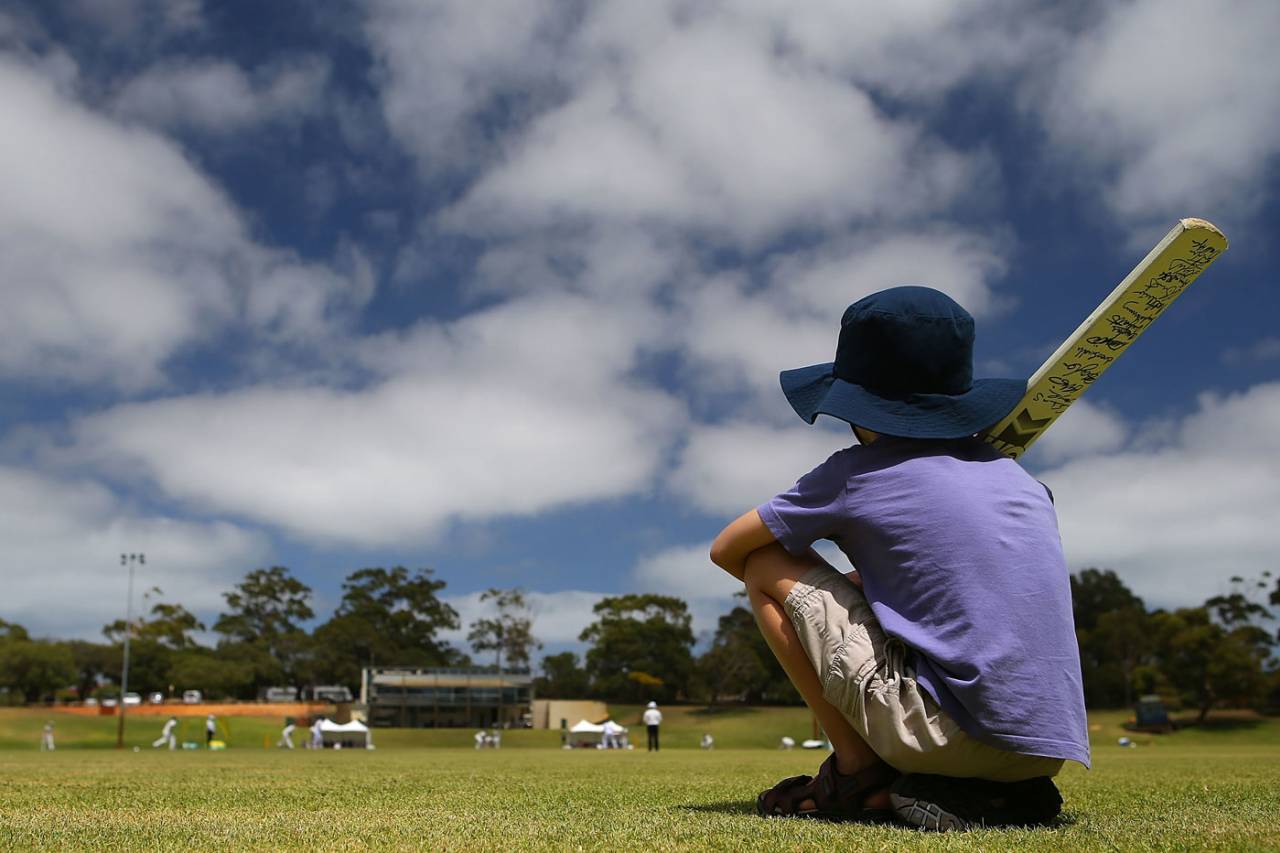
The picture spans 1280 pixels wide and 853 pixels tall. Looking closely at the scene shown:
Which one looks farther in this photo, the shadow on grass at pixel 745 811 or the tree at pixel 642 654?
the tree at pixel 642 654

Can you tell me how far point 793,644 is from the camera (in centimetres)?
301

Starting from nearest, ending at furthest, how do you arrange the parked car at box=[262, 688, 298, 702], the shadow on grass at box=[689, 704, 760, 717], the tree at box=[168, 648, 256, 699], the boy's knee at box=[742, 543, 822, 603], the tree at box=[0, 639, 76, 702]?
the boy's knee at box=[742, 543, 822, 603], the shadow on grass at box=[689, 704, 760, 717], the tree at box=[0, 639, 76, 702], the tree at box=[168, 648, 256, 699], the parked car at box=[262, 688, 298, 702]

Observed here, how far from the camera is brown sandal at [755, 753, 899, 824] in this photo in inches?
115

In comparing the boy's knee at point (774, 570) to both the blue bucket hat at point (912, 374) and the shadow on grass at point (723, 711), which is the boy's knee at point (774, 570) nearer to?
the blue bucket hat at point (912, 374)

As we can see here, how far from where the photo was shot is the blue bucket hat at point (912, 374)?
295 centimetres

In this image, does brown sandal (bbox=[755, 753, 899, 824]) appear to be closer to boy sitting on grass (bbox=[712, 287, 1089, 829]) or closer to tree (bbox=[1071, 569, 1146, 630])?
boy sitting on grass (bbox=[712, 287, 1089, 829])

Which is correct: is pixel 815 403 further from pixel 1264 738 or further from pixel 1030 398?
pixel 1264 738

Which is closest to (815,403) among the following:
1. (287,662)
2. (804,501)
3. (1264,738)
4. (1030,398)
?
(804,501)

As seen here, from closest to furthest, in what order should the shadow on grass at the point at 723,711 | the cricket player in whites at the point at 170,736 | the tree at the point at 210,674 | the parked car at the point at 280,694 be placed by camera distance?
the cricket player in whites at the point at 170,736
the shadow on grass at the point at 723,711
the tree at the point at 210,674
the parked car at the point at 280,694

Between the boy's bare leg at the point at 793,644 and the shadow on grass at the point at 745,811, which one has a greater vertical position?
the boy's bare leg at the point at 793,644

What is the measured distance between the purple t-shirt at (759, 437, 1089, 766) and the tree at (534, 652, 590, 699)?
3279 inches

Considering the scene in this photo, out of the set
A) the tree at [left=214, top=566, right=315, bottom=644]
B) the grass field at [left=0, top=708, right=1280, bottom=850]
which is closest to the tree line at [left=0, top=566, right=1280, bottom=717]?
the tree at [left=214, top=566, right=315, bottom=644]

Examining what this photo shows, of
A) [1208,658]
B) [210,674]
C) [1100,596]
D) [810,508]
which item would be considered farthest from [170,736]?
[1100,596]

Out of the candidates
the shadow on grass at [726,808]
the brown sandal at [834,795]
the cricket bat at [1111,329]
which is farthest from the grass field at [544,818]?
the cricket bat at [1111,329]
